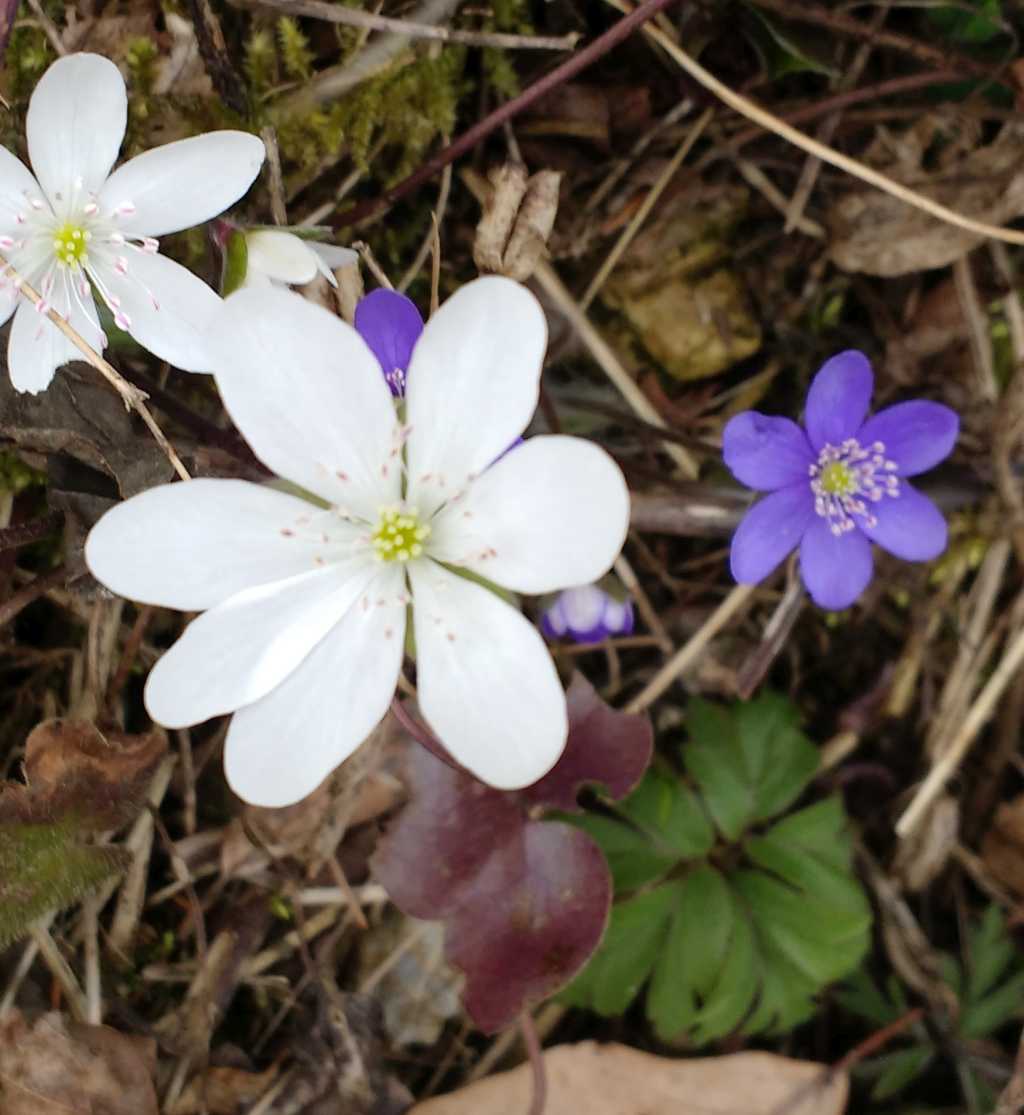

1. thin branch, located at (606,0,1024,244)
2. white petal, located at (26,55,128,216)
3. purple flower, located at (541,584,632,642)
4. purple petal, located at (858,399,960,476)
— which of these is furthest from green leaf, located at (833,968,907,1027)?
white petal, located at (26,55,128,216)

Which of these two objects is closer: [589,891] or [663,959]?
[589,891]

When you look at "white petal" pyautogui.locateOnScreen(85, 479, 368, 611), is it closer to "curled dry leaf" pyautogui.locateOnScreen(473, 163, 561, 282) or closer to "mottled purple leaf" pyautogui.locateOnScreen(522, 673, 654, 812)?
"curled dry leaf" pyautogui.locateOnScreen(473, 163, 561, 282)

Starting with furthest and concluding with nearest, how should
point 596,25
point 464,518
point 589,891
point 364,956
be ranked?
point 364,956, point 596,25, point 589,891, point 464,518

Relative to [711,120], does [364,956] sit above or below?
below

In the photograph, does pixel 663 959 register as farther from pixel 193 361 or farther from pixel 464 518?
pixel 193 361

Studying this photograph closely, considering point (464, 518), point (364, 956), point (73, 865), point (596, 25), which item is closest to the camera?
point (464, 518)

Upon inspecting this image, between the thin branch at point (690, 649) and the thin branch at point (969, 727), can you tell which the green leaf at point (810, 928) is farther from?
the thin branch at point (690, 649)

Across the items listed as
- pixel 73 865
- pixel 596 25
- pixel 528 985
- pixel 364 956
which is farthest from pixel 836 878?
pixel 596 25
